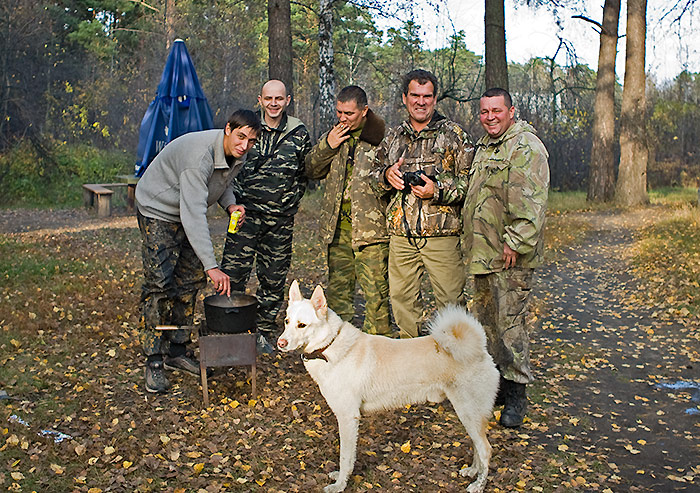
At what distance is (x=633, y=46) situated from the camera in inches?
650

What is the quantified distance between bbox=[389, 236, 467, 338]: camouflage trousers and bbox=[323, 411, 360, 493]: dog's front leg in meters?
1.17

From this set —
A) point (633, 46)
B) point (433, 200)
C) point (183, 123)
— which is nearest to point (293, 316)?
point (433, 200)

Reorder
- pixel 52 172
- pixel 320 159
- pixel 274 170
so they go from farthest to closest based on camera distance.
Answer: pixel 52 172 → pixel 274 170 → pixel 320 159

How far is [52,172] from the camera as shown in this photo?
17.3m

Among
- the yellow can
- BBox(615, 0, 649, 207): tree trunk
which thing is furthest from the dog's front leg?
BBox(615, 0, 649, 207): tree trunk

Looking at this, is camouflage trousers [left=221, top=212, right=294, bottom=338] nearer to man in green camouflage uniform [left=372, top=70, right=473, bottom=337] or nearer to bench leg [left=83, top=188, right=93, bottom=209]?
man in green camouflage uniform [left=372, top=70, right=473, bottom=337]

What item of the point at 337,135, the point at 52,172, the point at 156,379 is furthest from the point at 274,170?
the point at 52,172

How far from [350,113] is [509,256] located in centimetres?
153

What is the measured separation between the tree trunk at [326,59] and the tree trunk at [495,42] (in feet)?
13.8

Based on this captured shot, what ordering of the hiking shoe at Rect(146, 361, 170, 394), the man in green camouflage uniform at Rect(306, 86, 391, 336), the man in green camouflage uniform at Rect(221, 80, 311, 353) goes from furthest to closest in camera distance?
the man in green camouflage uniform at Rect(221, 80, 311, 353), the hiking shoe at Rect(146, 361, 170, 394), the man in green camouflage uniform at Rect(306, 86, 391, 336)

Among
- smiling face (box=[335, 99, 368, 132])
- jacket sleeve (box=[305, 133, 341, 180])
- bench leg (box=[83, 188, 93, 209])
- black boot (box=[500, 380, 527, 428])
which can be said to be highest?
smiling face (box=[335, 99, 368, 132])

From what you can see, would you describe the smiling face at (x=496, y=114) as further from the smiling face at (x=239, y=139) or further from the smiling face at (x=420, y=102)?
the smiling face at (x=239, y=139)

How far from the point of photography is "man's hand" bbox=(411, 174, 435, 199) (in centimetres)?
409

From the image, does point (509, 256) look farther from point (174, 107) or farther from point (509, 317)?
point (174, 107)
